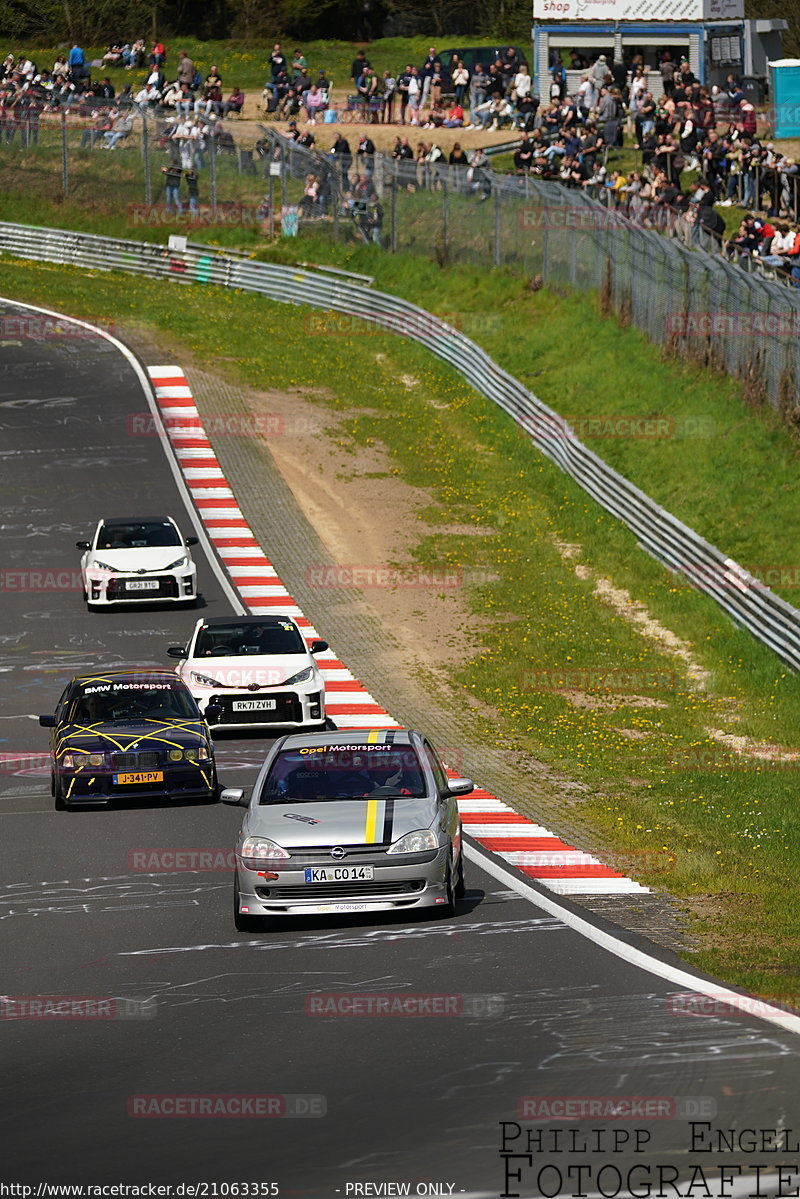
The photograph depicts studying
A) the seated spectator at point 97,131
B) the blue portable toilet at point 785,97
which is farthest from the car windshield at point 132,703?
the seated spectator at point 97,131

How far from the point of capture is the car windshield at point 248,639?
2352 cm

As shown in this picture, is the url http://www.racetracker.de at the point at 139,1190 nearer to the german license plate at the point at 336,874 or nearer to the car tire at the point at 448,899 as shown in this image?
the german license plate at the point at 336,874

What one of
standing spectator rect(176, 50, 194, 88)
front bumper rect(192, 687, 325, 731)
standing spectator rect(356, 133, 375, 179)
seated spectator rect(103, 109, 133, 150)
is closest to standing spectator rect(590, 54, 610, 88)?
standing spectator rect(356, 133, 375, 179)

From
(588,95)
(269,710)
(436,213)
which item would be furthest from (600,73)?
(269,710)

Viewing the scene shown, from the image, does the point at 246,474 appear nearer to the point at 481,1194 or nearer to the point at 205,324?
the point at 205,324

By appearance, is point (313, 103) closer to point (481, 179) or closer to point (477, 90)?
A: point (477, 90)

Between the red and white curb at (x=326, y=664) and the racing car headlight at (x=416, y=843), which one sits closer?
the racing car headlight at (x=416, y=843)

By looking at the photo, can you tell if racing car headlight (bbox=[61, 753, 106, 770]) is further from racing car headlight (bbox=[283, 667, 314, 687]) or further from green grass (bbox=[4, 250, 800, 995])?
green grass (bbox=[4, 250, 800, 995])

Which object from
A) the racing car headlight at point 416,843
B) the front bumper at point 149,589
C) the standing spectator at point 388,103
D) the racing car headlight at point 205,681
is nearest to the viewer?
the racing car headlight at point 416,843

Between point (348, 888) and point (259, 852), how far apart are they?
0.72 metres

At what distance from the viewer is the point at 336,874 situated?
44.2 feet

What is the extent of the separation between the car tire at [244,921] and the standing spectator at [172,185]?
45.7 metres

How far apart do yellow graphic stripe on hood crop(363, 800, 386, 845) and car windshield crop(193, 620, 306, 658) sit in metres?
9.50

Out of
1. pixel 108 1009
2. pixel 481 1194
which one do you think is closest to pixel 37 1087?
pixel 108 1009
